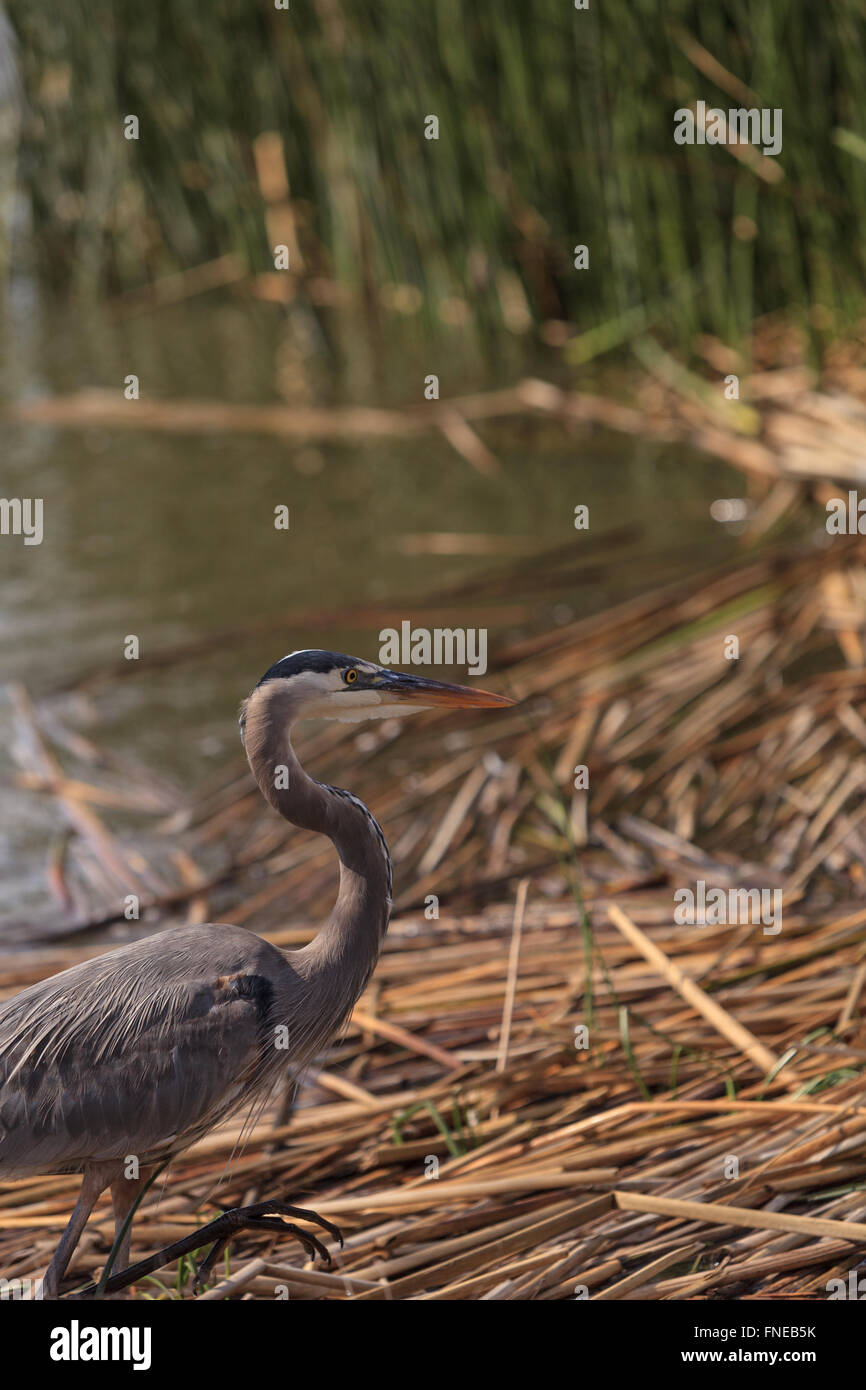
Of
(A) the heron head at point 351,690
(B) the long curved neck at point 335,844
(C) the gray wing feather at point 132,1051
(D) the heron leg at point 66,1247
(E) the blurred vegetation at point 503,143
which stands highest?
(E) the blurred vegetation at point 503,143

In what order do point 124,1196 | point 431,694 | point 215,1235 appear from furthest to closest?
1. point 124,1196
2. point 431,694
3. point 215,1235

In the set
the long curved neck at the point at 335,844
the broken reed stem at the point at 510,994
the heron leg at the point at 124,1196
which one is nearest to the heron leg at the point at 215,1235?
the heron leg at the point at 124,1196

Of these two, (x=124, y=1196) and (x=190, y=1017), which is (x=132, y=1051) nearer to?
(x=190, y=1017)

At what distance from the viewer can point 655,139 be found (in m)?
6.20

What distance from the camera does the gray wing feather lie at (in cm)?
231

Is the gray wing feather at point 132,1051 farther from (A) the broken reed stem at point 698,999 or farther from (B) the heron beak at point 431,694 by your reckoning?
(A) the broken reed stem at point 698,999

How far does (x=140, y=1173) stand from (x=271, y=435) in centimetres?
528

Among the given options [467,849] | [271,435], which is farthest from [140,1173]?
[271,435]

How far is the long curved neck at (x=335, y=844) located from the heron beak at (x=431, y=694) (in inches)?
6.5

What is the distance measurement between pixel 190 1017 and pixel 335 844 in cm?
34

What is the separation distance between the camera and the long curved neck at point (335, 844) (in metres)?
2.24

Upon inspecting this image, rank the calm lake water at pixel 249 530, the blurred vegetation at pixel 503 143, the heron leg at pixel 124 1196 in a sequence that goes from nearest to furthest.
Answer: the heron leg at pixel 124 1196, the calm lake water at pixel 249 530, the blurred vegetation at pixel 503 143

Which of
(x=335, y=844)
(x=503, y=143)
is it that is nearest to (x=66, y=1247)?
(x=335, y=844)

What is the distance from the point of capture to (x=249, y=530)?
6.31 metres
